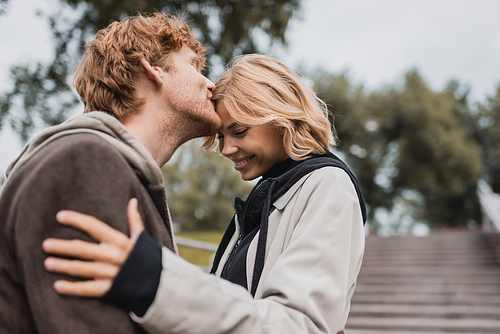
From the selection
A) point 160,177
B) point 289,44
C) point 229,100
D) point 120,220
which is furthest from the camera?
point 289,44

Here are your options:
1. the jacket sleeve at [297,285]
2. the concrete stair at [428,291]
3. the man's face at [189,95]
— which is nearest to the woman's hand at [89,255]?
the jacket sleeve at [297,285]

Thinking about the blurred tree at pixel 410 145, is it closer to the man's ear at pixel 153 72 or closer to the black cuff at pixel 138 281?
the man's ear at pixel 153 72

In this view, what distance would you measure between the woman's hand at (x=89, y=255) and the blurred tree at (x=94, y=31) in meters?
4.61

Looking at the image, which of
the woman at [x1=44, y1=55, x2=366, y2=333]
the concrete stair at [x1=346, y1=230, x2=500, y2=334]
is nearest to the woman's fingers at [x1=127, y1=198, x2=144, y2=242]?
the woman at [x1=44, y1=55, x2=366, y2=333]

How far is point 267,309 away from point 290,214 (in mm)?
511

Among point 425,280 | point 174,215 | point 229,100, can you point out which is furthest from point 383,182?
point 229,100

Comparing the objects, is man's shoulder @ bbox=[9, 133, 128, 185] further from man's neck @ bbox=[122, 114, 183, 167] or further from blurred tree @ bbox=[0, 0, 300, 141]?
blurred tree @ bbox=[0, 0, 300, 141]

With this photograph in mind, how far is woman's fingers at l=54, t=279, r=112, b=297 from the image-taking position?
0.97m

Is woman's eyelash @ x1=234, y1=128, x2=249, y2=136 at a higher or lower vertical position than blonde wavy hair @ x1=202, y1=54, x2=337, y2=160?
lower

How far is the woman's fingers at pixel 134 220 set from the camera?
108cm

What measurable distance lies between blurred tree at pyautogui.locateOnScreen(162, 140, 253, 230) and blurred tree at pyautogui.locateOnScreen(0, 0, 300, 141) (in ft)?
46.6

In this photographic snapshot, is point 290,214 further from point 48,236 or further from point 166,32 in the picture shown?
point 166,32

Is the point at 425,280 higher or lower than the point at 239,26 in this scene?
lower

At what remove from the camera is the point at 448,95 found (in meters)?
27.3
